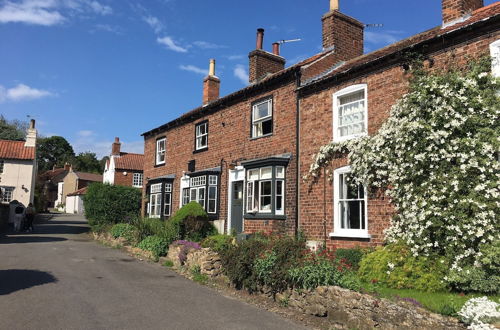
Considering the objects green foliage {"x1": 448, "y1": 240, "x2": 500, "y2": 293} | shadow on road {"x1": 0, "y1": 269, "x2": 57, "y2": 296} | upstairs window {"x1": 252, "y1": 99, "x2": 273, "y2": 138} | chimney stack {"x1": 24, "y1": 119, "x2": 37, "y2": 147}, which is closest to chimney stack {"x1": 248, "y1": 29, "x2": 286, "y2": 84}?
upstairs window {"x1": 252, "y1": 99, "x2": 273, "y2": 138}

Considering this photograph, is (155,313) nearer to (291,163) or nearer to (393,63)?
(291,163)

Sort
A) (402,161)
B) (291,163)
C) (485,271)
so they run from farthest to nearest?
(291,163) → (402,161) → (485,271)

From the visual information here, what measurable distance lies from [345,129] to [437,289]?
5855mm

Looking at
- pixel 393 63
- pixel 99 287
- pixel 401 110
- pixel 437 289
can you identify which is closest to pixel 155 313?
pixel 99 287

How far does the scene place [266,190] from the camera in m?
15.4

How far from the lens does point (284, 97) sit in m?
15.2

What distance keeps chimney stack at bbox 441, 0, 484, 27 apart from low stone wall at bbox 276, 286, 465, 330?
8448mm

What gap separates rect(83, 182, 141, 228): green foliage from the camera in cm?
2380

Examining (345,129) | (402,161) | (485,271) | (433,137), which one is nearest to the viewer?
(485,271)

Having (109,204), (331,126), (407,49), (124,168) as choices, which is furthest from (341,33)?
(124,168)

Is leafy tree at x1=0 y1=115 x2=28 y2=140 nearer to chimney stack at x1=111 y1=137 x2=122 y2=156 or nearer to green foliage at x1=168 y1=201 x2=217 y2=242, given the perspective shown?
chimney stack at x1=111 y1=137 x2=122 y2=156

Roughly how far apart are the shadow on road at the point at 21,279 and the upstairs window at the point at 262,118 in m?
8.92

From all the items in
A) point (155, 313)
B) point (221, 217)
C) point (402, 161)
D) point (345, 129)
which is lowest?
point (155, 313)

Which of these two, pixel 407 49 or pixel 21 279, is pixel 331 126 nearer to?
pixel 407 49
